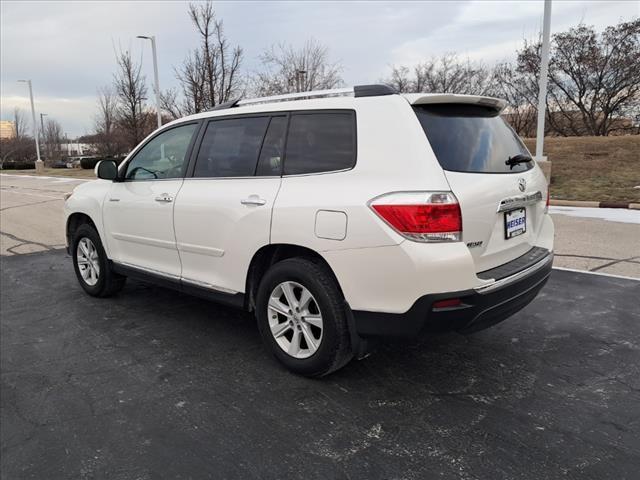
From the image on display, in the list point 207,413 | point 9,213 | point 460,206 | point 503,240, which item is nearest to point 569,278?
point 503,240

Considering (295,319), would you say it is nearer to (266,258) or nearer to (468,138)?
(266,258)

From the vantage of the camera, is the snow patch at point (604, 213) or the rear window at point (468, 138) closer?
the rear window at point (468, 138)

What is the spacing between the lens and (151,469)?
97.2 inches

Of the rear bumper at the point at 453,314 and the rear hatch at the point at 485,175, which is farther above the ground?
the rear hatch at the point at 485,175

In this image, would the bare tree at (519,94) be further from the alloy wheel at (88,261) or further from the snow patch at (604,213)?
the alloy wheel at (88,261)

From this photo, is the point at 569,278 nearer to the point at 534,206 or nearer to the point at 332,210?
the point at 534,206

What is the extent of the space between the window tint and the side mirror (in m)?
1.96

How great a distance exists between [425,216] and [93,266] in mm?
3826

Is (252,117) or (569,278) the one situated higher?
(252,117)

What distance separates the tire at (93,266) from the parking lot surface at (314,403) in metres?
0.54

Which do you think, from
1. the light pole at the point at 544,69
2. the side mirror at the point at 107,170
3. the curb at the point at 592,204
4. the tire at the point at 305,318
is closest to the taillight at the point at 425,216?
the tire at the point at 305,318

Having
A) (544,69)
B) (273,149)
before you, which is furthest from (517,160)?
(544,69)

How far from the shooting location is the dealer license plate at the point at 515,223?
3.17 meters

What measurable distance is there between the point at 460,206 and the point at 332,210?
2.38ft
